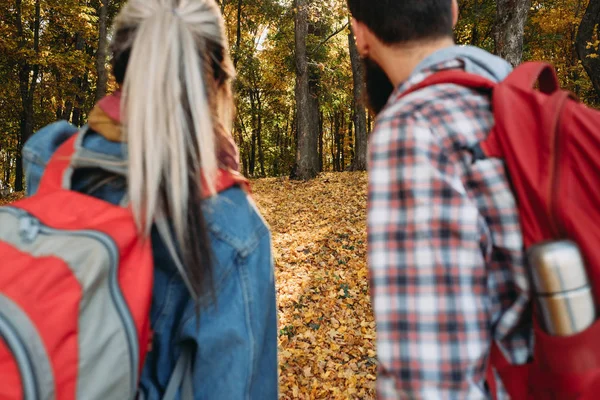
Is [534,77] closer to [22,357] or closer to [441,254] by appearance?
[441,254]

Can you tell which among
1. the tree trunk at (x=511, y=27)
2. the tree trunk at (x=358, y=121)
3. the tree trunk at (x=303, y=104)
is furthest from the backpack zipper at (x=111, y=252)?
the tree trunk at (x=358, y=121)

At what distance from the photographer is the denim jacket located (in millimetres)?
1346

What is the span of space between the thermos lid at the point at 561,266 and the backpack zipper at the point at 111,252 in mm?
991

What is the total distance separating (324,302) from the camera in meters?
5.89

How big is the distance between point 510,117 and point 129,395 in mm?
1186

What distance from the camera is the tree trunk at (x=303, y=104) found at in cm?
1373

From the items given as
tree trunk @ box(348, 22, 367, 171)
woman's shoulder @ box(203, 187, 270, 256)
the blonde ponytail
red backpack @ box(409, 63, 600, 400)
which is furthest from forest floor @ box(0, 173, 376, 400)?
tree trunk @ box(348, 22, 367, 171)

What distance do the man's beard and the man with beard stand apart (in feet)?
1.38

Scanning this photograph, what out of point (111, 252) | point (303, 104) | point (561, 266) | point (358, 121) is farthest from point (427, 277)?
point (358, 121)

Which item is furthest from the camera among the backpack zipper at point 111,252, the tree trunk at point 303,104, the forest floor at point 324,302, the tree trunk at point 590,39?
the tree trunk at point 303,104

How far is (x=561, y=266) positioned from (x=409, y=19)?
83 centimetres

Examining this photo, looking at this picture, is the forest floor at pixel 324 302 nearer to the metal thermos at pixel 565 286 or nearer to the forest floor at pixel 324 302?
the forest floor at pixel 324 302

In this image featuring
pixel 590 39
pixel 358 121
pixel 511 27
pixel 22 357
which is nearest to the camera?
pixel 22 357

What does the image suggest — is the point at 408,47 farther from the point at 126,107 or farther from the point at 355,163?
the point at 355,163
